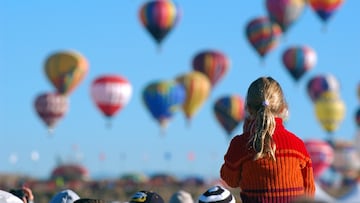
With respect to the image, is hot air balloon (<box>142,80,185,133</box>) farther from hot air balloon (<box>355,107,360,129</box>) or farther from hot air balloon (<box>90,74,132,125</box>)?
hot air balloon (<box>355,107,360,129</box>)

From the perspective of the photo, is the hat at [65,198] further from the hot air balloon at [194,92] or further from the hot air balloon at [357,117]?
the hot air balloon at [357,117]

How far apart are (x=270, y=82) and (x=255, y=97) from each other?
0.39 feet

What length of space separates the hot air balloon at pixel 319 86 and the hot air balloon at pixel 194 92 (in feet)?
51.2

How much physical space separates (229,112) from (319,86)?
1594cm

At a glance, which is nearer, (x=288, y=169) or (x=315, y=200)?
(x=315, y=200)

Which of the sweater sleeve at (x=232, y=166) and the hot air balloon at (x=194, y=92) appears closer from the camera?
the sweater sleeve at (x=232, y=166)

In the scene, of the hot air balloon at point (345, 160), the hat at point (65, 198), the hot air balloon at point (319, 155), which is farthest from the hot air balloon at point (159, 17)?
the hat at point (65, 198)

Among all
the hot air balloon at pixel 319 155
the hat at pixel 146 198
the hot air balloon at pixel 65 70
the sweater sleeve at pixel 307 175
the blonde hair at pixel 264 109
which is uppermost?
the blonde hair at pixel 264 109

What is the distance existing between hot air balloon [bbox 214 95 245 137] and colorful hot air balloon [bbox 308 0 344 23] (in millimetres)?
6706

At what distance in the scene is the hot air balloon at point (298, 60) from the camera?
57.9 metres

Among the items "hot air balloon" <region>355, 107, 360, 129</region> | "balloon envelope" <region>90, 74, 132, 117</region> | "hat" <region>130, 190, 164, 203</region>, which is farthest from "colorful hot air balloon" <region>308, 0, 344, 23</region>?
"hat" <region>130, 190, 164, 203</region>

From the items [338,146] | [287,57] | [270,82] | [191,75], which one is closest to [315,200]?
[270,82]

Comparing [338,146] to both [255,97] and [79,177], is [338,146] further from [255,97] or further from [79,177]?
[255,97]

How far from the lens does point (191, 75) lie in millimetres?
56062
